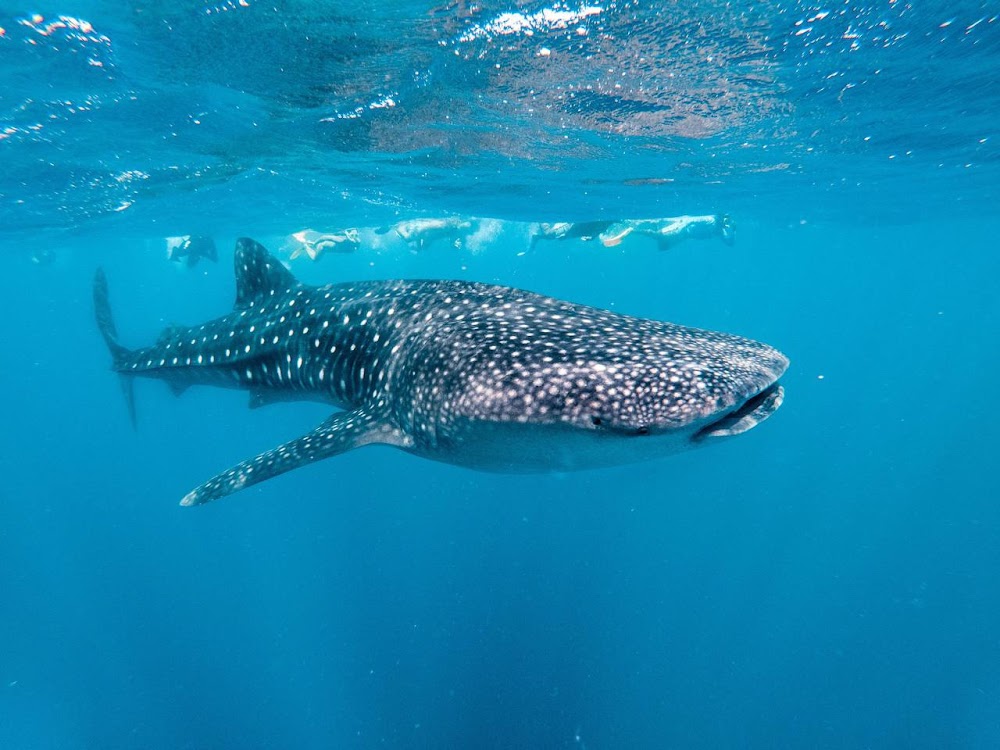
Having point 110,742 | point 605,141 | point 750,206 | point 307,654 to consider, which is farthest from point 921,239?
point 110,742

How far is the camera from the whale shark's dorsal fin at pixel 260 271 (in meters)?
Answer: 8.05

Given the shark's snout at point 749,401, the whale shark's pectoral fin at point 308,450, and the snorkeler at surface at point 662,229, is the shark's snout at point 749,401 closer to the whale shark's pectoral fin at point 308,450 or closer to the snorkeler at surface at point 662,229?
the whale shark's pectoral fin at point 308,450

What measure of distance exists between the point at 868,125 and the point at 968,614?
16826 millimetres

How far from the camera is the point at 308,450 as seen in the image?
17.9 ft

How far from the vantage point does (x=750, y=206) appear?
2666 cm

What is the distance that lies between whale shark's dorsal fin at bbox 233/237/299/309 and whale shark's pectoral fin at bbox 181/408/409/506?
3.15 m

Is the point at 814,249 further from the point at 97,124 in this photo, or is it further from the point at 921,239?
the point at 97,124

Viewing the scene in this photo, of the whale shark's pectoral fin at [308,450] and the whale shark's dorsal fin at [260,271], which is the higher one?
the whale shark's dorsal fin at [260,271]

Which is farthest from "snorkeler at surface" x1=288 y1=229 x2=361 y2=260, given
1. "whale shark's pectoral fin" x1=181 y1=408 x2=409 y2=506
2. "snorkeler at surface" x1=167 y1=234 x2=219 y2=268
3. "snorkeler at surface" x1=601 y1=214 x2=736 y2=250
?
"whale shark's pectoral fin" x1=181 y1=408 x2=409 y2=506

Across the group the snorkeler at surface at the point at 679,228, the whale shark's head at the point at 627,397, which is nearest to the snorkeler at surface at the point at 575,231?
the snorkeler at surface at the point at 679,228

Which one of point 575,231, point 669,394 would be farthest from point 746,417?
point 575,231

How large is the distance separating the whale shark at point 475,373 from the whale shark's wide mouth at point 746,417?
0.01 metres

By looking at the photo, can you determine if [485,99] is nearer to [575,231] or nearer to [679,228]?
[575,231]

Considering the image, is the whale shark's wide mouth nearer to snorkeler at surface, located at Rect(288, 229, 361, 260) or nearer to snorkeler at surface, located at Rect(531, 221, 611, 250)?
snorkeler at surface, located at Rect(531, 221, 611, 250)
